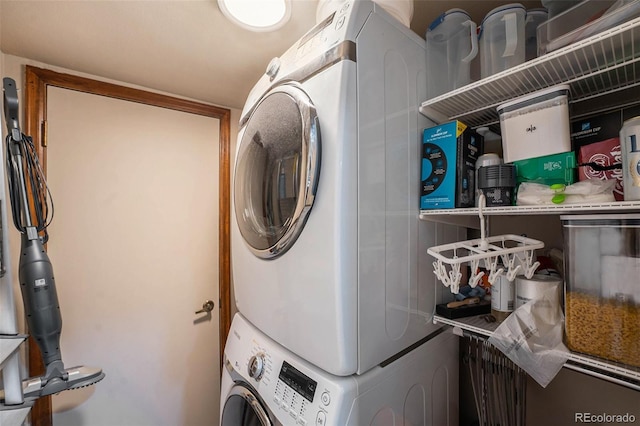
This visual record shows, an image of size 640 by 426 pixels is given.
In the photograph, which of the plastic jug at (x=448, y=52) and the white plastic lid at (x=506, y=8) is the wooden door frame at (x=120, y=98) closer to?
the plastic jug at (x=448, y=52)

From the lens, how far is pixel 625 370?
25.2 inches

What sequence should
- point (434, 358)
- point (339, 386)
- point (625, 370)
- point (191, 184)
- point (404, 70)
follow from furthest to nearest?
1. point (191, 184)
2. point (434, 358)
3. point (404, 70)
4. point (339, 386)
5. point (625, 370)

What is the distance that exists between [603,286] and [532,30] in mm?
870

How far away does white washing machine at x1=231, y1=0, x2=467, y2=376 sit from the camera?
77 cm

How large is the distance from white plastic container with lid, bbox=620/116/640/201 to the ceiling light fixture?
1164 mm

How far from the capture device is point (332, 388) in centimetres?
76

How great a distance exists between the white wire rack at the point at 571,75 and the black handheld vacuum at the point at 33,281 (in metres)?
1.60

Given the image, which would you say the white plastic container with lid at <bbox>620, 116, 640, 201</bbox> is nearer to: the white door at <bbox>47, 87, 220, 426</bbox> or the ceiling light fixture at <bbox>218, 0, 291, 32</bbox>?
the ceiling light fixture at <bbox>218, 0, 291, 32</bbox>

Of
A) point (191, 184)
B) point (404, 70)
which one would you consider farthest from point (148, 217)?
point (404, 70)

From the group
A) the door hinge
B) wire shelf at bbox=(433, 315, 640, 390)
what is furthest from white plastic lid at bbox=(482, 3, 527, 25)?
the door hinge

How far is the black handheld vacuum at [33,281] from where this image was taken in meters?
1.08

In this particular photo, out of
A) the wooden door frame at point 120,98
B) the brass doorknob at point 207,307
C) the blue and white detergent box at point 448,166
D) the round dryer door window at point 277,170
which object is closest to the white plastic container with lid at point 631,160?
the blue and white detergent box at point 448,166

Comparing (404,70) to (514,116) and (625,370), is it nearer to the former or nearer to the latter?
(514,116)

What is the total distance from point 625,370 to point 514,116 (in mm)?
701
